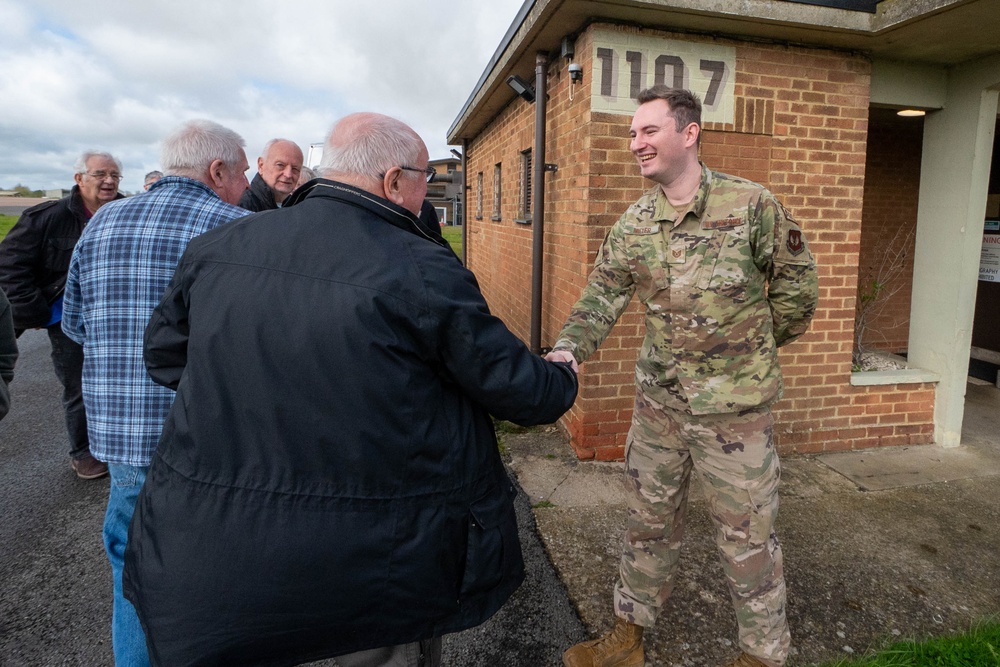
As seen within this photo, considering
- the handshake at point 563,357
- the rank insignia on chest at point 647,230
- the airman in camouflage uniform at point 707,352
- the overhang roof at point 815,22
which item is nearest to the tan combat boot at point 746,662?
the airman in camouflage uniform at point 707,352

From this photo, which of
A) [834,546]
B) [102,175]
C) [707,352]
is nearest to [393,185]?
[707,352]

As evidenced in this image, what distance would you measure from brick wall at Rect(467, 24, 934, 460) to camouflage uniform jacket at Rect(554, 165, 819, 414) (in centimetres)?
184

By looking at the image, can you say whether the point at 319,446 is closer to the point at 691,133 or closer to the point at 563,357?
the point at 563,357

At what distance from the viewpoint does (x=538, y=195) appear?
5.04 m

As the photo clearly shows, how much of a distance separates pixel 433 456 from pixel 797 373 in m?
3.87

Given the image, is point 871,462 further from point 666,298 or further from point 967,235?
point 666,298

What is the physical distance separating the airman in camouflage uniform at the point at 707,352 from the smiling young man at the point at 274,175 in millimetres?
2794

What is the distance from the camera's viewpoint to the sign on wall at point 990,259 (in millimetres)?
5922

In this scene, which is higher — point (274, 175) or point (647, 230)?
point (274, 175)

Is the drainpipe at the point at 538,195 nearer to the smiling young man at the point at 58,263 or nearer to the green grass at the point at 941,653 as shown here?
the smiling young man at the point at 58,263

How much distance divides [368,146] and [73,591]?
111 inches

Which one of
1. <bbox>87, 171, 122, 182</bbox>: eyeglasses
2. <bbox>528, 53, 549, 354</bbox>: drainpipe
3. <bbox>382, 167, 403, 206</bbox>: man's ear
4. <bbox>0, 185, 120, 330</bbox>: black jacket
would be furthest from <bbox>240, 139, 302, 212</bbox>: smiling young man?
<bbox>382, 167, 403, 206</bbox>: man's ear

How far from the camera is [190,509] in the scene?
1444 mm

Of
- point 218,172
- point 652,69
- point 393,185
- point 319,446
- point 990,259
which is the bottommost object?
point 319,446
